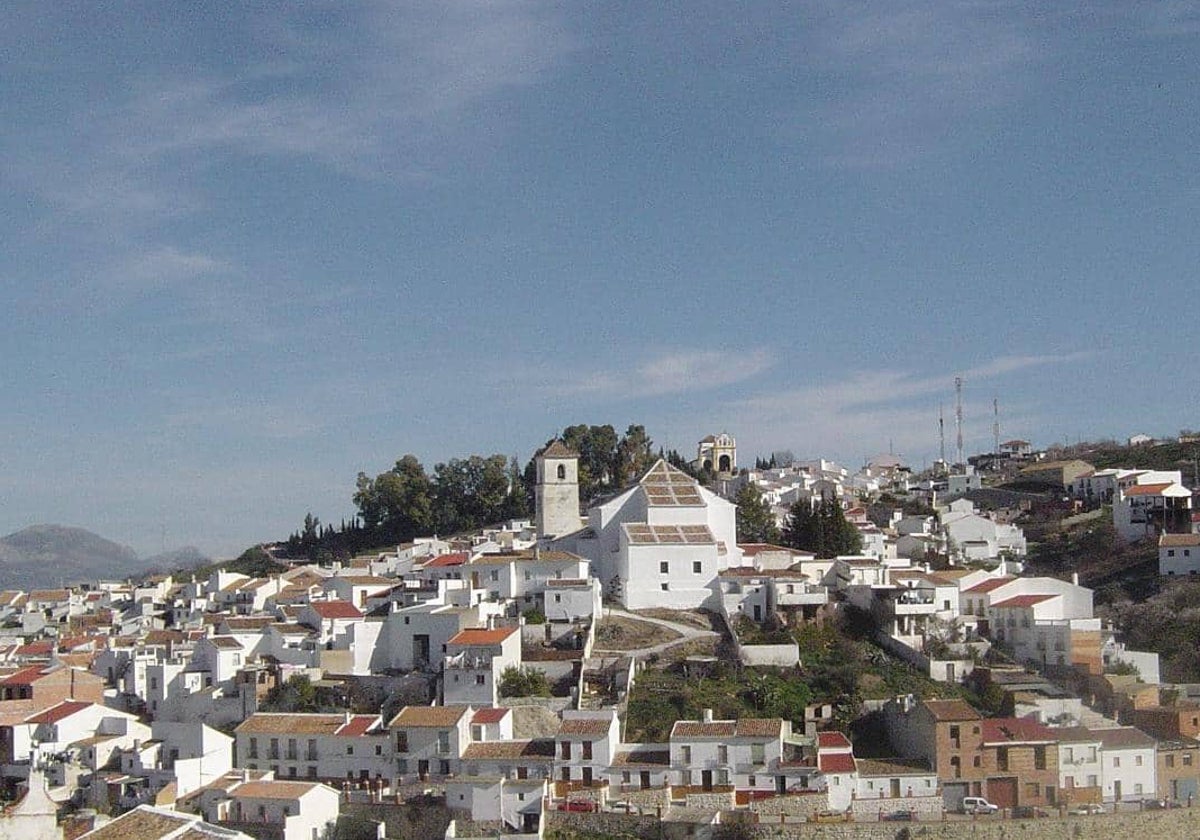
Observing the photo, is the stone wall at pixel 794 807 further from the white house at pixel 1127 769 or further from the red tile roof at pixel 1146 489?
the red tile roof at pixel 1146 489

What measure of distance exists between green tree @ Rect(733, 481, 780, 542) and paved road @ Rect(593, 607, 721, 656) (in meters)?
11.4

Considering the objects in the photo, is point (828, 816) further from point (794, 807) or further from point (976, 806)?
point (976, 806)

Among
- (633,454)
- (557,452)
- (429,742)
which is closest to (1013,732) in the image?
(429,742)

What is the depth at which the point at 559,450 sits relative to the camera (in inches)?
1970

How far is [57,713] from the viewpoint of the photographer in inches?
1320

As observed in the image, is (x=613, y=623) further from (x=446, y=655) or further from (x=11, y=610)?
(x=11, y=610)

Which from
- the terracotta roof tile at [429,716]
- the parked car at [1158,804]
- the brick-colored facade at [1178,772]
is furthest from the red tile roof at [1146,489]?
the terracotta roof tile at [429,716]

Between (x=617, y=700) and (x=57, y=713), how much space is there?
42.8 feet

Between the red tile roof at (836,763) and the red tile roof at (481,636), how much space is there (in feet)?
26.4

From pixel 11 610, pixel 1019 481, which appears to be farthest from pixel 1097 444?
pixel 11 610

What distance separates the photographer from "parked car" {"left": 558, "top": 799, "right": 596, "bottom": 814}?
29.0 metres

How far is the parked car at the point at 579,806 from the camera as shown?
29.0m

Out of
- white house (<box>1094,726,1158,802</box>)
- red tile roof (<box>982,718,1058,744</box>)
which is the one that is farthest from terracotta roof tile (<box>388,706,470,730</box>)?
white house (<box>1094,726,1158,802</box>)

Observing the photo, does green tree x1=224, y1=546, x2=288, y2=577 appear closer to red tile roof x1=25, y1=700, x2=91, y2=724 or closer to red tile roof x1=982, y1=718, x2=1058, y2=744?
red tile roof x1=25, y1=700, x2=91, y2=724
